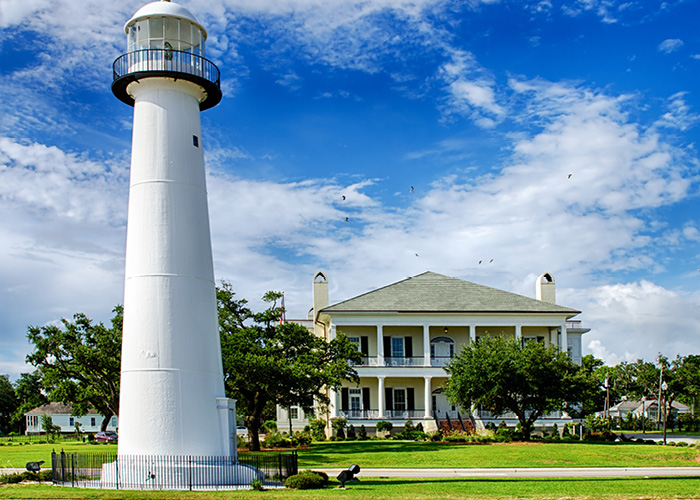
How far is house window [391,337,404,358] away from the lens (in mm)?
51781

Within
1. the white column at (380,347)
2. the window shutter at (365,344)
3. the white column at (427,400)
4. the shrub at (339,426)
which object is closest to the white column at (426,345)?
the white column at (427,400)

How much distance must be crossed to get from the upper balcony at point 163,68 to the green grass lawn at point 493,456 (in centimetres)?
1512

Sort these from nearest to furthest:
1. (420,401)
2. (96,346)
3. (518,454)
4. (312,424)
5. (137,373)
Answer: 1. (137,373)
2. (518,454)
3. (96,346)
4. (312,424)
5. (420,401)

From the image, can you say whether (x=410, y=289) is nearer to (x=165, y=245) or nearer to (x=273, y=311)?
(x=273, y=311)

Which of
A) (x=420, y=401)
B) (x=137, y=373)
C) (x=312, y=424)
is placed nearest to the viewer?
(x=137, y=373)

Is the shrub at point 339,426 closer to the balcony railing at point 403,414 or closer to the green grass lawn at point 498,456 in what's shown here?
the balcony railing at point 403,414

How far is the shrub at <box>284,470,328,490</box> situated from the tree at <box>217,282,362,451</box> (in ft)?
42.6

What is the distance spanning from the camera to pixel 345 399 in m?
50.8

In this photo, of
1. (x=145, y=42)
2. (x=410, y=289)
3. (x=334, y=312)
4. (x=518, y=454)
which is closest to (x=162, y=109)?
(x=145, y=42)

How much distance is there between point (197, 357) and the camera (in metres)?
20.5

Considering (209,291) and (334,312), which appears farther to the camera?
(334,312)

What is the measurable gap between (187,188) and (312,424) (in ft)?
95.7

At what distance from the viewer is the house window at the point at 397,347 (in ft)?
170

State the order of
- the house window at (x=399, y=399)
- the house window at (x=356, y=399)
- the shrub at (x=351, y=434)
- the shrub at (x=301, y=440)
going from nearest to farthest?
1. the shrub at (x=301, y=440)
2. the shrub at (x=351, y=434)
3. the house window at (x=356, y=399)
4. the house window at (x=399, y=399)
